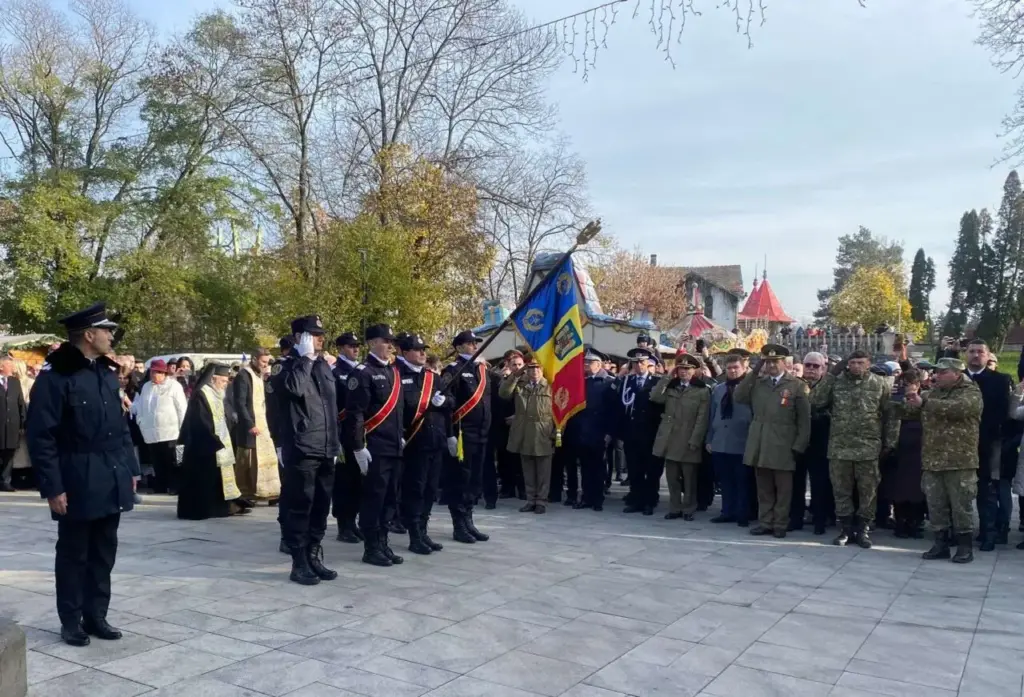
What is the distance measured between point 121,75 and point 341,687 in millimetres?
29766

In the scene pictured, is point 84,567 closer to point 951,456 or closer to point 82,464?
point 82,464

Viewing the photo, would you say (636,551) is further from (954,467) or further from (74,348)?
(74,348)

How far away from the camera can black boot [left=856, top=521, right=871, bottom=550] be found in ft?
27.5

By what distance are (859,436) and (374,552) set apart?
15.3ft

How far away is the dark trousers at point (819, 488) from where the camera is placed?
29.6 feet

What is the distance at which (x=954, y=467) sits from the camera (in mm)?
7777

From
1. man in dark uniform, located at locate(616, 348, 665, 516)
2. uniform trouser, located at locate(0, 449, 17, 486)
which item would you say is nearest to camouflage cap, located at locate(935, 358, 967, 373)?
man in dark uniform, located at locate(616, 348, 665, 516)

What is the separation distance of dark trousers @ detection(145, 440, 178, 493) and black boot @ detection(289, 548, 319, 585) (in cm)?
528

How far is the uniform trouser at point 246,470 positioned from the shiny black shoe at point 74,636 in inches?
194

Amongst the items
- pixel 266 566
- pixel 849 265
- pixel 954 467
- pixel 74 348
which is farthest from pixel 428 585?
pixel 849 265

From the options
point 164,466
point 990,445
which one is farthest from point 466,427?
point 164,466

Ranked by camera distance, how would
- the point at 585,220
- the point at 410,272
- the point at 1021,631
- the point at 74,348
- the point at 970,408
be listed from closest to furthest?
the point at 74,348 < the point at 1021,631 < the point at 970,408 < the point at 410,272 < the point at 585,220

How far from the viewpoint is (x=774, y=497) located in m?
9.12

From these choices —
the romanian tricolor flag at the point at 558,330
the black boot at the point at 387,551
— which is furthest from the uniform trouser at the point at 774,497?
the black boot at the point at 387,551
